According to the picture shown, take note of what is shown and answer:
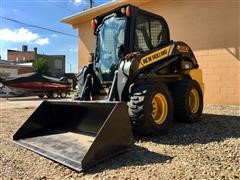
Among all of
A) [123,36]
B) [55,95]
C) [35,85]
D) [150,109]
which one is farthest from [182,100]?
[55,95]

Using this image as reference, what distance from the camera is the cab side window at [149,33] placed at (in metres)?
6.38

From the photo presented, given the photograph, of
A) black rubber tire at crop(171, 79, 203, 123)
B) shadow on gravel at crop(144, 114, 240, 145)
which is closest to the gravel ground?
shadow on gravel at crop(144, 114, 240, 145)

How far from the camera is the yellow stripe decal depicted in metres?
5.84

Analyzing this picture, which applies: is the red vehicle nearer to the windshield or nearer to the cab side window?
the windshield

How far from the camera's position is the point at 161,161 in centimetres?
432

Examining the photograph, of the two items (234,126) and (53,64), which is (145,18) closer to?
(234,126)

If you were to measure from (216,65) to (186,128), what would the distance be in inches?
193

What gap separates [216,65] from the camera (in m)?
10.6

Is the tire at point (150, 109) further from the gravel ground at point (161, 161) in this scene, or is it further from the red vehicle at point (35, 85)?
the red vehicle at point (35, 85)

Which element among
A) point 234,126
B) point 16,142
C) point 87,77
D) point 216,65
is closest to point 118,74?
point 87,77

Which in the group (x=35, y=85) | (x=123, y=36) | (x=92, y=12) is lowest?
(x=35, y=85)

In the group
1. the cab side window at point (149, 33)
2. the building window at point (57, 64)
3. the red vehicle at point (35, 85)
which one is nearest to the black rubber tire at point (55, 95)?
the red vehicle at point (35, 85)

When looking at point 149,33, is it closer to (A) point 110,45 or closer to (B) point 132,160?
(A) point 110,45

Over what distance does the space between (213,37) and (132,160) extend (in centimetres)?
731
